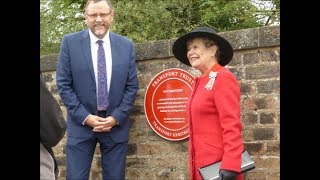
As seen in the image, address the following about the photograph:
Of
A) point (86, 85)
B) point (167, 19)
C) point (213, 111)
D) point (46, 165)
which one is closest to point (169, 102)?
point (86, 85)

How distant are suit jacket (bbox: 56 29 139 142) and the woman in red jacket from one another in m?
0.98

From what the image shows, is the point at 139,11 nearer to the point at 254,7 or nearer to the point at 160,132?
the point at 254,7

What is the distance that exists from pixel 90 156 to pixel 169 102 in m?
0.98

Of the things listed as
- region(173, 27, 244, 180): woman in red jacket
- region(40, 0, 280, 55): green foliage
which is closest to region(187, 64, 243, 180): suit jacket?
region(173, 27, 244, 180): woman in red jacket

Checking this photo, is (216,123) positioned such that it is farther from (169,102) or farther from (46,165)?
(169,102)

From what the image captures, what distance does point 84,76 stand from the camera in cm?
479

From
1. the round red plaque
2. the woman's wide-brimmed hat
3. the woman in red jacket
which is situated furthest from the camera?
the round red plaque

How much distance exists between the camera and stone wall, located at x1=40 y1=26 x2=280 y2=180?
468 cm

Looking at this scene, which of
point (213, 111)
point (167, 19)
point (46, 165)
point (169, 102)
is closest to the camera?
point (46, 165)

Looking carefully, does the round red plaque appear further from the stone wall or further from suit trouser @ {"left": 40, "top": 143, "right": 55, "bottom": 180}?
suit trouser @ {"left": 40, "top": 143, "right": 55, "bottom": 180}

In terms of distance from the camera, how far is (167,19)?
1046cm

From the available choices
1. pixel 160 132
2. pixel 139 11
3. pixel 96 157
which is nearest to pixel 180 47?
pixel 160 132
